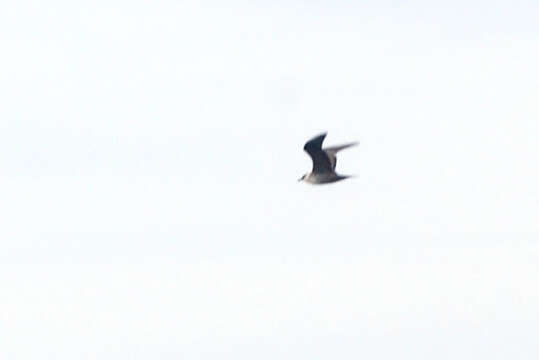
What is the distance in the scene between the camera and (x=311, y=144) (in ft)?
560

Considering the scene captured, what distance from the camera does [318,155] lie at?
172 metres

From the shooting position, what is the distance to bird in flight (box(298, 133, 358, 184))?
171000 millimetres

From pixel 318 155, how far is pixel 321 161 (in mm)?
437

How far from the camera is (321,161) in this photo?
565 ft

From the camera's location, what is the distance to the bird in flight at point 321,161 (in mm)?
171000

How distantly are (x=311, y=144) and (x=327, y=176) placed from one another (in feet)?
9.06

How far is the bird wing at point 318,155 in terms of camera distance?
170750 millimetres

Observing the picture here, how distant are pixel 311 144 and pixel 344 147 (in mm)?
1921

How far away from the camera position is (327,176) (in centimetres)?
17275

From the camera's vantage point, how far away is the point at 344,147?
172 metres

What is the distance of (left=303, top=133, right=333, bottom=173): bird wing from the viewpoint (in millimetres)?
170750
